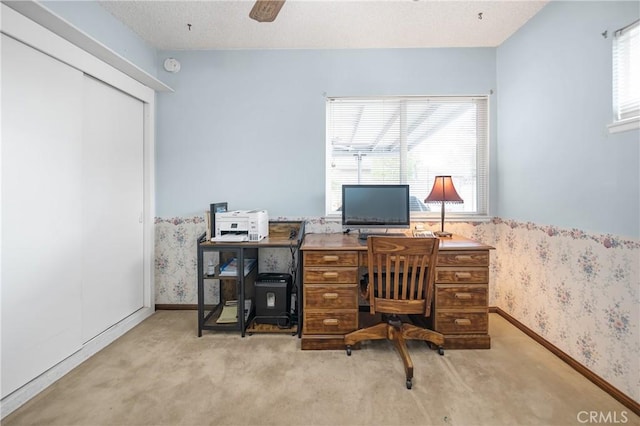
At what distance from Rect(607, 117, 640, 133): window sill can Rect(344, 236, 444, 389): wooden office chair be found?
116 centimetres

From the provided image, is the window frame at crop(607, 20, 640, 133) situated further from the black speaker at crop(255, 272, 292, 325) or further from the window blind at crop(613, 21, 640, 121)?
the black speaker at crop(255, 272, 292, 325)

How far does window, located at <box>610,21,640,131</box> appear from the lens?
1.60 meters

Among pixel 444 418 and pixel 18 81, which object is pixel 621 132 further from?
pixel 18 81

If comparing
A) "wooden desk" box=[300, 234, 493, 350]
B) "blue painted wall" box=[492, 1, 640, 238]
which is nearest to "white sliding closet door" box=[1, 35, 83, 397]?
"wooden desk" box=[300, 234, 493, 350]

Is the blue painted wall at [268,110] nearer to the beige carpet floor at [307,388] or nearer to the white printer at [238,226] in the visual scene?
the white printer at [238,226]

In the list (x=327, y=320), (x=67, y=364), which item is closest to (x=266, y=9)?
(x=327, y=320)

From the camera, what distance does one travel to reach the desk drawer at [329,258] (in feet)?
7.09

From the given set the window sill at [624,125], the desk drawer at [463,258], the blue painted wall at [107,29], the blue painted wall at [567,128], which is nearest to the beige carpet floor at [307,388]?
the desk drawer at [463,258]

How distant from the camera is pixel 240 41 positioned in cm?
268

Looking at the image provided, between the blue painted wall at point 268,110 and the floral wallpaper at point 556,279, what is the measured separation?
1.16 feet

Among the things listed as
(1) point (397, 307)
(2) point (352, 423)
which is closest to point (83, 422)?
(2) point (352, 423)

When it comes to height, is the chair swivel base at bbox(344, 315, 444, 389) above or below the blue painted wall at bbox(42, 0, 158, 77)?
below

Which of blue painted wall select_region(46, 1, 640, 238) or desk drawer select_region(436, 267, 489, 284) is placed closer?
desk drawer select_region(436, 267, 489, 284)

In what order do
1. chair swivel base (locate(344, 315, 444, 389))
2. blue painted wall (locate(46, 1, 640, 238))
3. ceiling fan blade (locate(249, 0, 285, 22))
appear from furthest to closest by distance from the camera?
blue painted wall (locate(46, 1, 640, 238)) < chair swivel base (locate(344, 315, 444, 389)) < ceiling fan blade (locate(249, 0, 285, 22))
